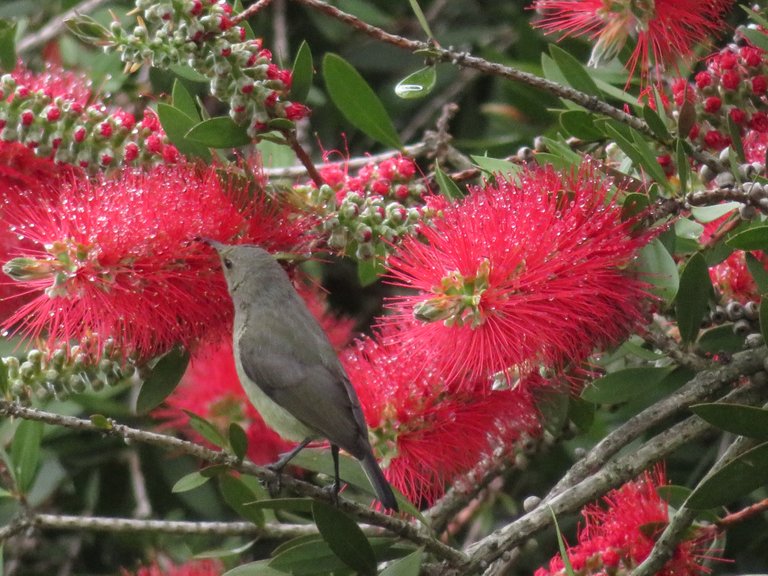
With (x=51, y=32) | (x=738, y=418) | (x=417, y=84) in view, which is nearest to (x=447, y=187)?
(x=417, y=84)

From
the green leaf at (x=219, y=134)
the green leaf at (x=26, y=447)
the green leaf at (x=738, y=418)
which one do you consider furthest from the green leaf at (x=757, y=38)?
the green leaf at (x=26, y=447)

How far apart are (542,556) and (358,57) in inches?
68.7

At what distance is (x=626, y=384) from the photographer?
211 centimetres

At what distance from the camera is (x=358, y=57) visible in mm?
3930

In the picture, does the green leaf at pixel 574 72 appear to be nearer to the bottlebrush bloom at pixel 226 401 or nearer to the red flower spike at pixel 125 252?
the red flower spike at pixel 125 252

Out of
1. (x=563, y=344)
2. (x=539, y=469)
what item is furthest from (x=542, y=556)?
(x=563, y=344)

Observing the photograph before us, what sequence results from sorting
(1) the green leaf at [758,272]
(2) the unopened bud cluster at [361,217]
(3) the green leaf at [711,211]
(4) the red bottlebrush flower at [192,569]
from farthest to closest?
(4) the red bottlebrush flower at [192,569] < (2) the unopened bud cluster at [361,217] < (1) the green leaf at [758,272] < (3) the green leaf at [711,211]

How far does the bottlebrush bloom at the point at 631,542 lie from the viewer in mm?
2057

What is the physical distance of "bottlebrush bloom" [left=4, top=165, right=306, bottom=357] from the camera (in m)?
2.04

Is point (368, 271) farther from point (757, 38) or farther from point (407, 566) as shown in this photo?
point (757, 38)

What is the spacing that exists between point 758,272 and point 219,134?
955mm

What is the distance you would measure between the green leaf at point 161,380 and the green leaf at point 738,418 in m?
1.00

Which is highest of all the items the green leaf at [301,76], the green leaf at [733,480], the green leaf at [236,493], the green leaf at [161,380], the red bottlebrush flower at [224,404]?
the green leaf at [301,76]

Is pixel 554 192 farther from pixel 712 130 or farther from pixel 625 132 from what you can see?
pixel 712 130
